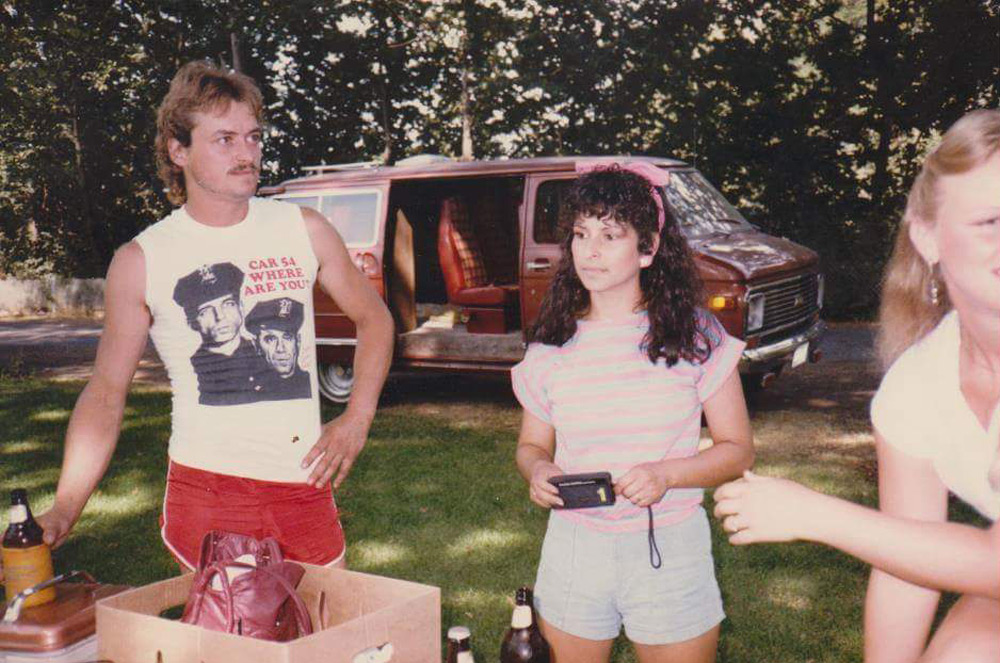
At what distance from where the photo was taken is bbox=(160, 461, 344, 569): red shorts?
2.64 meters

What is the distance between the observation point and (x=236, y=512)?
264cm

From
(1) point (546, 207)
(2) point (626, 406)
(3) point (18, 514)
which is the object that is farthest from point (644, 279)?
(1) point (546, 207)

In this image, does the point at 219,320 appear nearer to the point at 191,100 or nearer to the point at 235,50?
the point at 191,100

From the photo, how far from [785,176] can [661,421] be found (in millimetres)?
15781

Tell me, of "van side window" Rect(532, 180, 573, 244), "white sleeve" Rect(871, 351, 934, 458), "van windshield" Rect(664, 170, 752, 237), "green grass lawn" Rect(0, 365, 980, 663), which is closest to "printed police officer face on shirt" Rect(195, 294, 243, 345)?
"white sleeve" Rect(871, 351, 934, 458)

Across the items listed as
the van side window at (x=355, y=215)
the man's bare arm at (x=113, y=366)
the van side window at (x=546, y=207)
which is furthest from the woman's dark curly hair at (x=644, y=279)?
the van side window at (x=355, y=215)

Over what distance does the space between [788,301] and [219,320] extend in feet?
19.5

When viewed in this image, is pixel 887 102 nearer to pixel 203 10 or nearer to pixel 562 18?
pixel 562 18

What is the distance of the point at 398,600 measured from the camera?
2.06 m

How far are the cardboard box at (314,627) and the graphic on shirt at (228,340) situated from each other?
1.93 ft

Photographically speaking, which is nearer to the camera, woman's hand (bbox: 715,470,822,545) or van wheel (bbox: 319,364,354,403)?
woman's hand (bbox: 715,470,822,545)

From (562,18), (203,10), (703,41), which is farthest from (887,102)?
(203,10)

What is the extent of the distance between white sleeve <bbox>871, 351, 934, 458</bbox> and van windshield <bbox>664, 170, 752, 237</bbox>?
5.77 m

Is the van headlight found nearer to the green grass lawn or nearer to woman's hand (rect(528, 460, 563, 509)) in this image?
the green grass lawn
